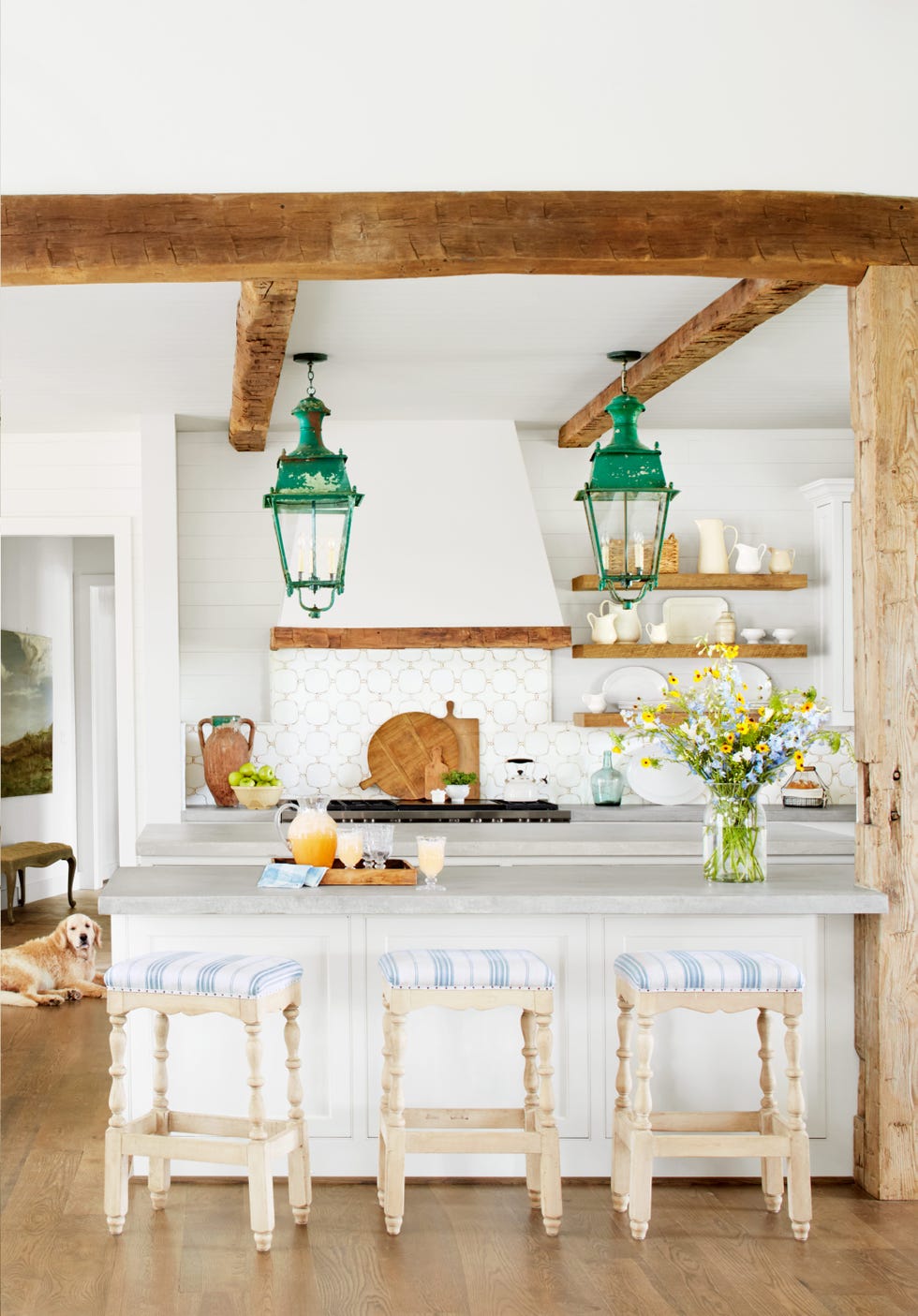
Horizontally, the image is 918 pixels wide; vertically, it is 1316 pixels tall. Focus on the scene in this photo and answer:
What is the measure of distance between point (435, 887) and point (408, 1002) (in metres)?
0.47

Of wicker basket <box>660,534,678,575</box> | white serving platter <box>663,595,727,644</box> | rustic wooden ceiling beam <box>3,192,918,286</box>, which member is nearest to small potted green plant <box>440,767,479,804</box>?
white serving platter <box>663,595,727,644</box>

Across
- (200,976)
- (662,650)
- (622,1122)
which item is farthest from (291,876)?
(662,650)

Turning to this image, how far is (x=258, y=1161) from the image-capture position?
311cm

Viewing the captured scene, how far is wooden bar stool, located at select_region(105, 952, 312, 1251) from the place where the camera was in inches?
123

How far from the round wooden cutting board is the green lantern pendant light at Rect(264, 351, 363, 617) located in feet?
6.78

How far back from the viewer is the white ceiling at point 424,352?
4.39 metres

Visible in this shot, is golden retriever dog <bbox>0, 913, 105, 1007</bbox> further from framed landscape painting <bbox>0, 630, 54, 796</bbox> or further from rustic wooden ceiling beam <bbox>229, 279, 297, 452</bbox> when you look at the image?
framed landscape painting <bbox>0, 630, 54, 796</bbox>

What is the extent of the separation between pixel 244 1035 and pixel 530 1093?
81cm

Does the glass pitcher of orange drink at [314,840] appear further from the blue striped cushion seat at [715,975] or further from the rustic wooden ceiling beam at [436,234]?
the rustic wooden ceiling beam at [436,234]

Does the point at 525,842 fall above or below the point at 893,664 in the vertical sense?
below

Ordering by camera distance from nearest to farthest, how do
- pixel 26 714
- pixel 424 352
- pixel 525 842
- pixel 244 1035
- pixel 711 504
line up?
pixel 244 1035 < pixel 525 842 < pixel 424 352 < pixel 711 504 < pixel 26 714

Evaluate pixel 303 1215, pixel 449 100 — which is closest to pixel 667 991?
pixel 303 1215

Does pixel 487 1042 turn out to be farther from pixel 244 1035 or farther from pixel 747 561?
pixel 747 561

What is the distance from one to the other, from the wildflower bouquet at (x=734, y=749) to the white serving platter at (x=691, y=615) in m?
2.90
